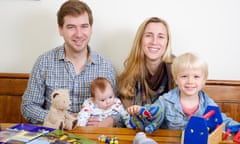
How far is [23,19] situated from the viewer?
2.06 metres

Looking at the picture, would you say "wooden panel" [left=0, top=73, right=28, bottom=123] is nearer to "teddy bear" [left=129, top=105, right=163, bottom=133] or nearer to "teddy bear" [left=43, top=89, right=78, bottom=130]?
"teddy bear" [left=43, top=89, right=78, bottom=130]

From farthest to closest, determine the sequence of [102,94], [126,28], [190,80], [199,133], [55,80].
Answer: [126,28] < [55,80] < [102,94] < [190,80] < [199,133]

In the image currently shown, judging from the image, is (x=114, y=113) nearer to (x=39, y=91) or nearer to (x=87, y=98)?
(x=87, y=98)

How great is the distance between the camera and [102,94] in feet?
5.34

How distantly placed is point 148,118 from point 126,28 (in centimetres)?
84

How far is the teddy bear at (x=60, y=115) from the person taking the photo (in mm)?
1292

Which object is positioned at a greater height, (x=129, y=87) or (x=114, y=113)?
(x=129, y=87)

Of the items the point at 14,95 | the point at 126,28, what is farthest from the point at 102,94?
the point at 14,95

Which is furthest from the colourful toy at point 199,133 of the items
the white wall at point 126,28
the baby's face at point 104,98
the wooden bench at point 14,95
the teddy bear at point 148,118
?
the white wall at point 126,28

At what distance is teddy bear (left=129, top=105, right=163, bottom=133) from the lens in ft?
4.33

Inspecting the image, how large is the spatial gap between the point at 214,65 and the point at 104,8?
32.2 inches

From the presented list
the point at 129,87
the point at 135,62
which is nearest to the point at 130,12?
the point at 135,62

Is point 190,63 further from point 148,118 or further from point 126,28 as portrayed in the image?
point 126,28

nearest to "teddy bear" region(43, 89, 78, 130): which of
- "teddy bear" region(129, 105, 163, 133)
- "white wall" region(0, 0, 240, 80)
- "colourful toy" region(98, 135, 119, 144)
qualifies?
"colourful toy" region(98, 135, 119, 144)
